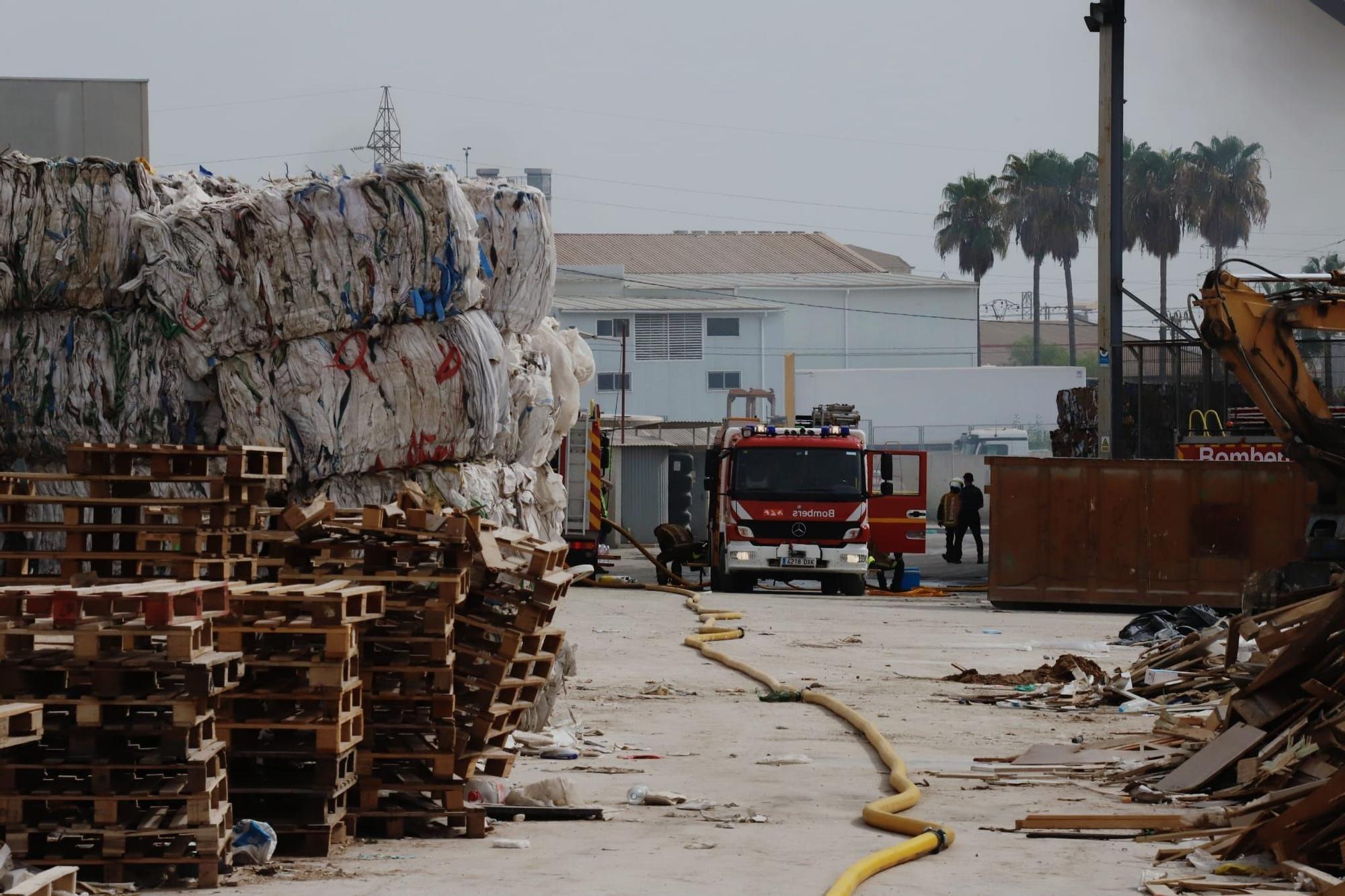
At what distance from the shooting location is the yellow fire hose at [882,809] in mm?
7527

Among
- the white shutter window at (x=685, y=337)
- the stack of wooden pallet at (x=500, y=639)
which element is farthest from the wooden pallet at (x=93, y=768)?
the white shutter window at (x=685, y=337)

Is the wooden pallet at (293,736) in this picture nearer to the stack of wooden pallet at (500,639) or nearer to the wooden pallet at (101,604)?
the wooden pallet at (101,604)

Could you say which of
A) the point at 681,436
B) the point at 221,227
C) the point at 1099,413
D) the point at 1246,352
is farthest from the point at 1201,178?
the point at 221,227

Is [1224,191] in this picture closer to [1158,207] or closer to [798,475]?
[1158,207]

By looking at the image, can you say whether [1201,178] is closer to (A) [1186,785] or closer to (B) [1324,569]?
(B) [1324,569]

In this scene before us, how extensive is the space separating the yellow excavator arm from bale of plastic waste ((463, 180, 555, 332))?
670 centimetres

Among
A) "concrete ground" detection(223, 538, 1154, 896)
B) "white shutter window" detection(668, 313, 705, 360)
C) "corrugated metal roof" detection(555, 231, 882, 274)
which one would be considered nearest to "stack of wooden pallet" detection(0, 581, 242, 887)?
"concrete ground" detection(223, 538, 1154, 896)

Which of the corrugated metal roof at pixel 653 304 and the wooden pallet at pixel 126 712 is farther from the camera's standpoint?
the corrugated metal roof at pixel 653 304

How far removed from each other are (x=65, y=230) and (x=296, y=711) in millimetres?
7879

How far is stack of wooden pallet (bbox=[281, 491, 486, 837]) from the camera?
847cm

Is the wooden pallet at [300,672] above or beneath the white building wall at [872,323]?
beneath

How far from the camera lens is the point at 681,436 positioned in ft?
149

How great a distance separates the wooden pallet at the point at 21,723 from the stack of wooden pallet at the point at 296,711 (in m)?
1.25

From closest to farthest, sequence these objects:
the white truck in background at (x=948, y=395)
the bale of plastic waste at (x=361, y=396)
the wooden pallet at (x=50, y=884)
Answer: the wooden pallet at (x=50, y=884) < the bale of plastic waste at (x=361, y=396) < the white truck in background at (x=948, y=395)
